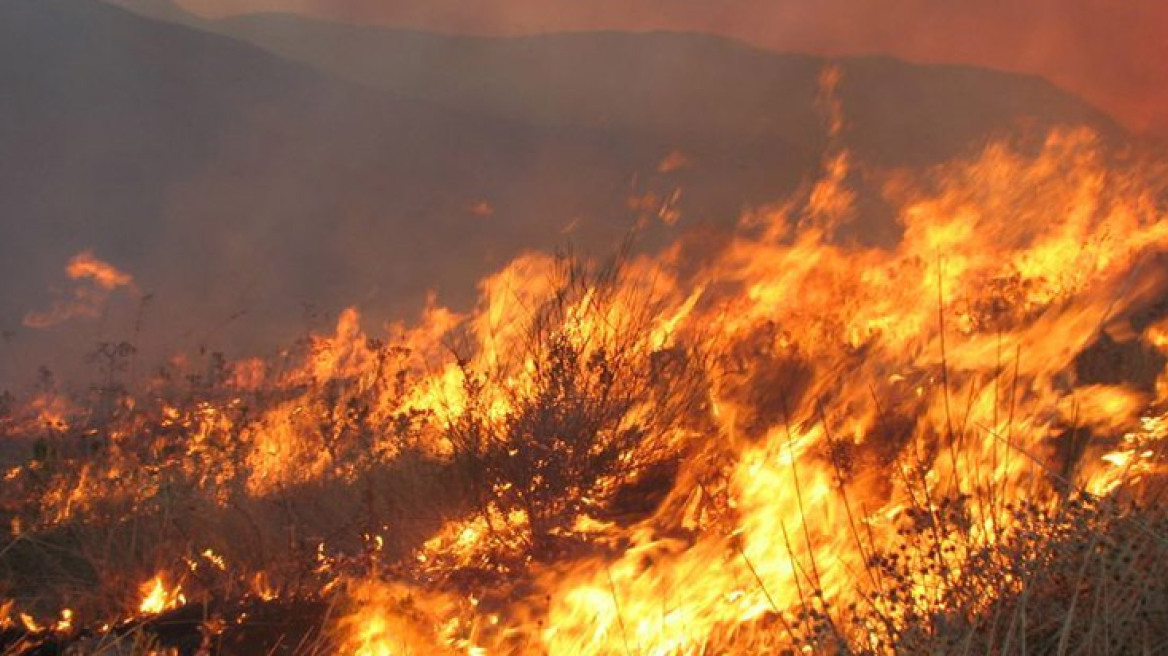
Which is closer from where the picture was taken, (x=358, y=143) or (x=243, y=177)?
(x=243, y=177)

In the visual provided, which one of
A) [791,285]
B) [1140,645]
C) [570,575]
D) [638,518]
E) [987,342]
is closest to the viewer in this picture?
[1140,645]

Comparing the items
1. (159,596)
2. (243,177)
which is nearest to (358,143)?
(243,177)

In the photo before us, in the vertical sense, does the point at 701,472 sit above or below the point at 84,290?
below

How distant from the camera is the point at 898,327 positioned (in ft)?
16.4

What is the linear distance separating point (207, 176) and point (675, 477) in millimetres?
21935

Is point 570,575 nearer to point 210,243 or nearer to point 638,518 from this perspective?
point 638,518

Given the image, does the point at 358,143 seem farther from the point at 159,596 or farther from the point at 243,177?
the point at 159,596

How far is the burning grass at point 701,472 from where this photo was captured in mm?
2998

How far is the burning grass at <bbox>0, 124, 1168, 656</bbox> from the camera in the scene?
2998 millimetres

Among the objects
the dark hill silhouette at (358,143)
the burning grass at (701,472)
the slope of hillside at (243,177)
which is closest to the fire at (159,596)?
the burning grass at (701,472)

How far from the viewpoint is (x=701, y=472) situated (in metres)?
4.68

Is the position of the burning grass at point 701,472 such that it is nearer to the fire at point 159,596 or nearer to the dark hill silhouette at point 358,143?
the fire at point 159,596

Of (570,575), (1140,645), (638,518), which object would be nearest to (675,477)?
(638,518)

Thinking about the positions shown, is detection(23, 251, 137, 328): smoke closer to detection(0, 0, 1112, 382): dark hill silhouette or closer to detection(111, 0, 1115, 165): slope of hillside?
detection(0, 0, 1112, 382): dark hill silhouette
